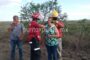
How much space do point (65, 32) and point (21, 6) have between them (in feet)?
10.7

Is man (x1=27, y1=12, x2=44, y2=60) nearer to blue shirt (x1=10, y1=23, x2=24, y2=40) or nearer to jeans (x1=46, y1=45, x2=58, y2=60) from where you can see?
jeans (x1=46, y1=45, x2=58, y2=60)

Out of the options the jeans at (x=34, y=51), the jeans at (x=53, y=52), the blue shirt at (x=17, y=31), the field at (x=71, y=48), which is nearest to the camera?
the jeans at (x=53, y=52)

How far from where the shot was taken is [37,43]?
435 inches

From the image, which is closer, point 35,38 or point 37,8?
point 35,38

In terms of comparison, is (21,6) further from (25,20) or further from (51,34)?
(51,34)

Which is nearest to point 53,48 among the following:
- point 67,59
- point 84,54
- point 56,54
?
point 56,54

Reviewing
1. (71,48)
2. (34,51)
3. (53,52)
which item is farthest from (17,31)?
(71,48)

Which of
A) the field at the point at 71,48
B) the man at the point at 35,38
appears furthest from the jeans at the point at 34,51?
the field at the point at 71,48

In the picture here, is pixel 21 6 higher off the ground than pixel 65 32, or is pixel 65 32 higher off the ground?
pixel 21 6

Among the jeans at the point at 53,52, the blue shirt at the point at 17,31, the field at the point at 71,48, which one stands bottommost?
the field at the point at 71,48

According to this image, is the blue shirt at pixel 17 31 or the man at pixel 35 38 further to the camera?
the blue shirt at pixel 17 31

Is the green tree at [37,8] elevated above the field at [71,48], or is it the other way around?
the green tree at [37,8]

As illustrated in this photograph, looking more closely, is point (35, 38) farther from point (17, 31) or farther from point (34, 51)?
point (17, 31)

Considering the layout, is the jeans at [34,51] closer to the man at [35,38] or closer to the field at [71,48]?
the man at [35,38]
